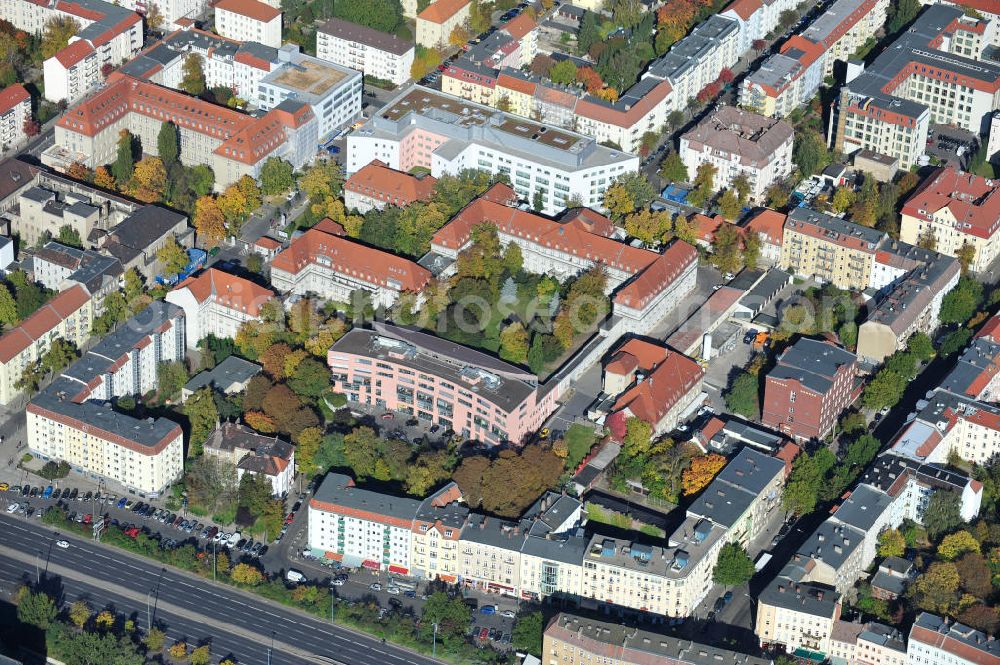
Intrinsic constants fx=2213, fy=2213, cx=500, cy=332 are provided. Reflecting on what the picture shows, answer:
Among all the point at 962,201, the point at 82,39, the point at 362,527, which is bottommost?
the point at 362,527

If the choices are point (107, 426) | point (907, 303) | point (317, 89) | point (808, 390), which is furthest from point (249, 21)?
point (808, 390)

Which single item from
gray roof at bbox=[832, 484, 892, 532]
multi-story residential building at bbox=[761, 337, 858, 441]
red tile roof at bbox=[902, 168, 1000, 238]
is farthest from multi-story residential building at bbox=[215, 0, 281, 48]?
gray roof at bbox=[832, 484, 892, 532]

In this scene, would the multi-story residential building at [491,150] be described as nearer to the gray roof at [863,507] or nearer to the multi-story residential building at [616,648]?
the gray roof at [863,507]

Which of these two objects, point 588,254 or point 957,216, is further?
point 957,216

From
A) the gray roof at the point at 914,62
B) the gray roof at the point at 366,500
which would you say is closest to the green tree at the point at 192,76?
the gray roof at the point at 366,500

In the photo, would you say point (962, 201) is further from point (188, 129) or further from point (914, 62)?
point (188, 129)

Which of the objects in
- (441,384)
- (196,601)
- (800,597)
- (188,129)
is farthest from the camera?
(188,129)

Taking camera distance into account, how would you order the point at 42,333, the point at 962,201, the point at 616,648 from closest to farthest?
the point at 616,648, the point at 42,333, the point at 962,201
